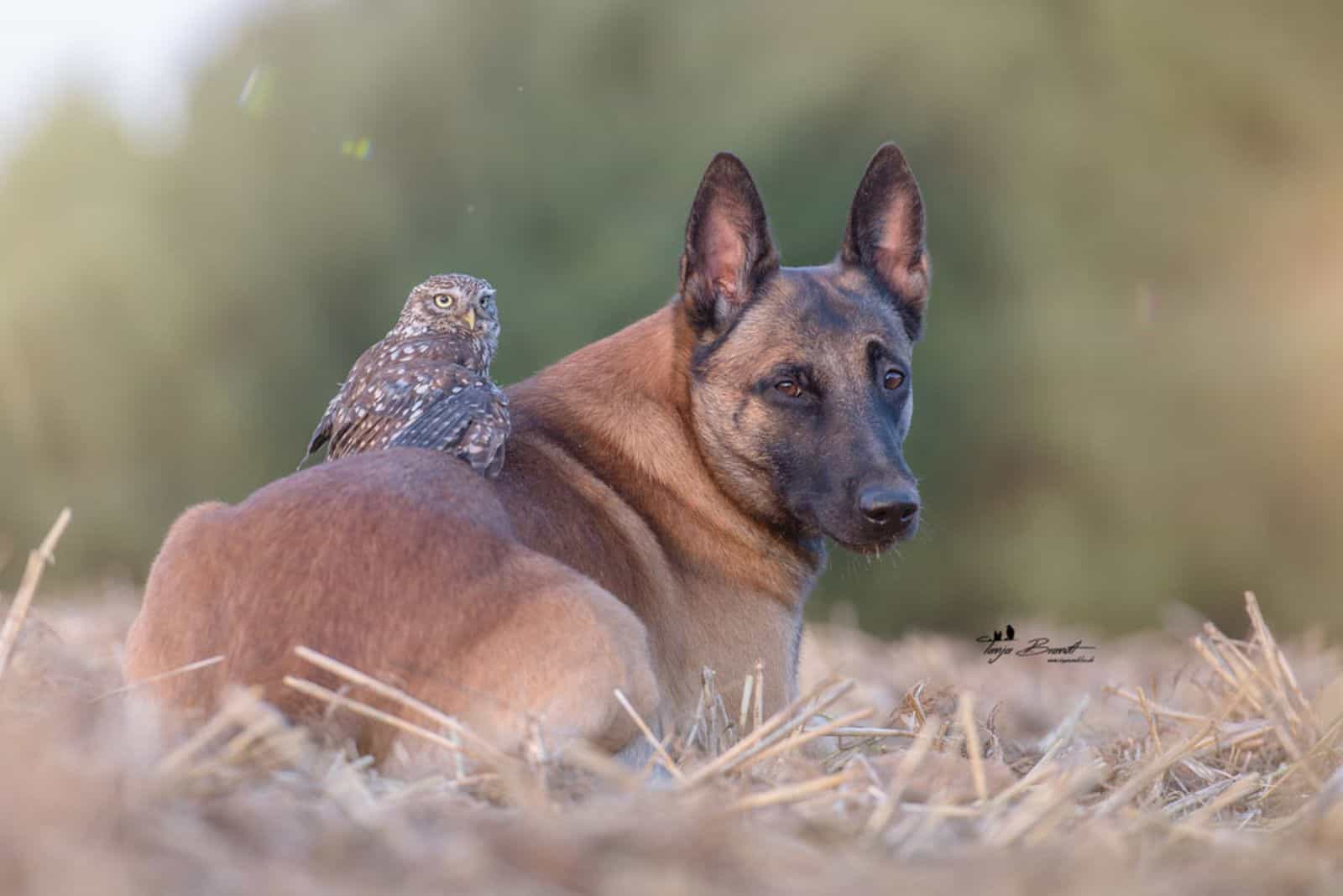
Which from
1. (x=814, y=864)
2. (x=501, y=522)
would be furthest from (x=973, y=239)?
(x=814, y=864)

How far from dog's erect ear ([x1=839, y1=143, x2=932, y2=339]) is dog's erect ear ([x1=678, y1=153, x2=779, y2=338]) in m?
0.53

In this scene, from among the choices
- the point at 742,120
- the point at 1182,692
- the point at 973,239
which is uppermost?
the point at 742,120

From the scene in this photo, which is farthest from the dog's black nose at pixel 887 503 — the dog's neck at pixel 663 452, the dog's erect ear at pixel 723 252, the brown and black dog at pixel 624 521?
the dog's erect ear at pixel 723 252

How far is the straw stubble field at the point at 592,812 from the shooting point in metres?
2.29

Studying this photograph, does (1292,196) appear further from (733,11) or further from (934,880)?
(934,880)

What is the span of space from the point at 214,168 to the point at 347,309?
2.59 meters

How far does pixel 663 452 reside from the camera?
17.4 ft

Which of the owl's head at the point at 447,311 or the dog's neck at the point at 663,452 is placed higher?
the owl's head at the point at 447,311

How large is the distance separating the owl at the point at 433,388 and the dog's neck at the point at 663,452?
0.30 metres

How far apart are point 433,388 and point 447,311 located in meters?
0.68

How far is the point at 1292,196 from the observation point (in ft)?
49.1

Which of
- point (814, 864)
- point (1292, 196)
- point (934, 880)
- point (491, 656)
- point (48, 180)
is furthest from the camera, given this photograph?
point (48, 180)

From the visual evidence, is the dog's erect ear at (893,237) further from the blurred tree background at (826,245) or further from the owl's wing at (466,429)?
the blurred tree background at (826,245)

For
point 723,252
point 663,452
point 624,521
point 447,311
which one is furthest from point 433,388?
point 723,252
